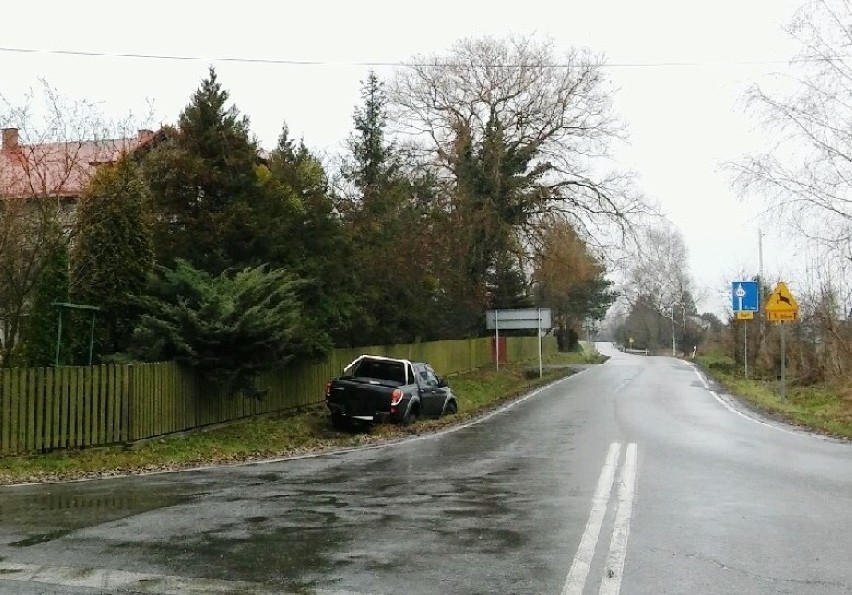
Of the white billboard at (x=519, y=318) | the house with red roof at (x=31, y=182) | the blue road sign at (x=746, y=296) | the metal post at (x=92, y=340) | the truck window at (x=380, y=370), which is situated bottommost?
the truck window at (x=380, y=370)

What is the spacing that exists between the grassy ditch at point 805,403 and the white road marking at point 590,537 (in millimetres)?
8820

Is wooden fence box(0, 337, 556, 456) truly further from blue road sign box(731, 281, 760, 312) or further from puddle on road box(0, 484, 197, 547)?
blue road sign box(731, 281, 760, 312)

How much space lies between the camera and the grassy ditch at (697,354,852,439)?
21.1 meters

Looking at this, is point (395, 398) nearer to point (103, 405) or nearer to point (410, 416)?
point (410, 416)

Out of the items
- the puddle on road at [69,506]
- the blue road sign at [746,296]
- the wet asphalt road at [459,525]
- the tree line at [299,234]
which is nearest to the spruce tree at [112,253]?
the tree line at [299,234]

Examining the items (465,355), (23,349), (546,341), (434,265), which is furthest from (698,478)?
(546,341)

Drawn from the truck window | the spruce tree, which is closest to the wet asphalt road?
the truck window

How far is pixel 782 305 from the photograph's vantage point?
2586 cm

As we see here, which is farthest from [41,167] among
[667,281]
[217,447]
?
[667,281]

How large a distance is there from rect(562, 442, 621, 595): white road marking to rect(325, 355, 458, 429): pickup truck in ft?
24.6

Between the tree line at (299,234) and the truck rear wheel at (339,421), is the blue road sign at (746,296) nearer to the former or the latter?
the tree line at (299,234)

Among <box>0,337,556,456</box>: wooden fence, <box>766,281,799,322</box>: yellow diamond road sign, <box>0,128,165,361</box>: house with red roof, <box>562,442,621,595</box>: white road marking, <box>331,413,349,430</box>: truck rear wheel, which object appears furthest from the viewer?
<box>766,281,799,322</box>: yellow diamond road sign

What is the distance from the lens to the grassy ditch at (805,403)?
21.1 meters

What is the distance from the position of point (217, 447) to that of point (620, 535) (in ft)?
35.5
